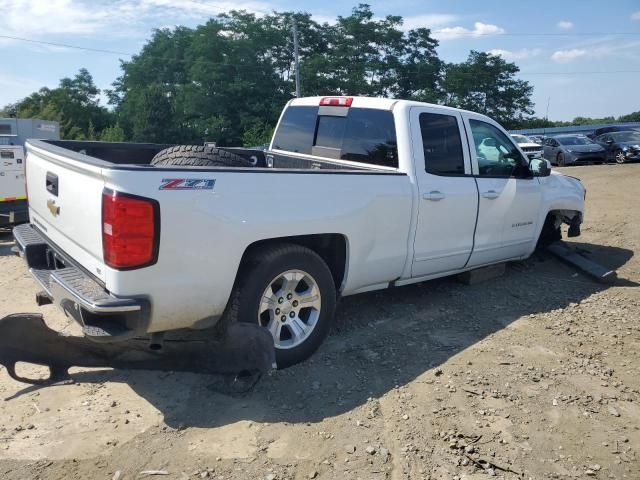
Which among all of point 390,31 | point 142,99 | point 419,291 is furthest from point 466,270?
point 142,99

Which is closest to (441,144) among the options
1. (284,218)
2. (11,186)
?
(284,218)

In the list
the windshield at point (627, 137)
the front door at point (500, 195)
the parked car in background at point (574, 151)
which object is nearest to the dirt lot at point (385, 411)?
the front door at point (500, 195)

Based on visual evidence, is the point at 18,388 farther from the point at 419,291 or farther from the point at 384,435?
the point at 419,291

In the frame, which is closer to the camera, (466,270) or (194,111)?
(466,270)

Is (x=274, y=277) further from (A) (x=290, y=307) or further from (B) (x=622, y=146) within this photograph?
(B) (x=622, y=146)

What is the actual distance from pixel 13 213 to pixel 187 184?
7.54m

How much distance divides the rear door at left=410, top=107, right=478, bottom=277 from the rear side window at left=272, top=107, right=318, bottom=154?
1.23 metres

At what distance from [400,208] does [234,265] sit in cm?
158

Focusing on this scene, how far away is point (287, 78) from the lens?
184 ft

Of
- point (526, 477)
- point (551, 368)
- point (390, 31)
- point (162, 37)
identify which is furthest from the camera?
point (162, 37)

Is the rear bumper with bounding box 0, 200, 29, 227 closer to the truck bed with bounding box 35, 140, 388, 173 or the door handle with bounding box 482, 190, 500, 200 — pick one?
the truck bed with bounding box 35, 140, 388, 173

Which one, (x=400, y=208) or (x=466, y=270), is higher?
(x=400, y=208)

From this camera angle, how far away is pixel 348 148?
5.11 metres

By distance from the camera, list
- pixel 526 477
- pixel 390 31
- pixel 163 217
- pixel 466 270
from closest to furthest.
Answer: pixel 526 477, pixel 163 217, pixel 466 270, pixel 390 31
